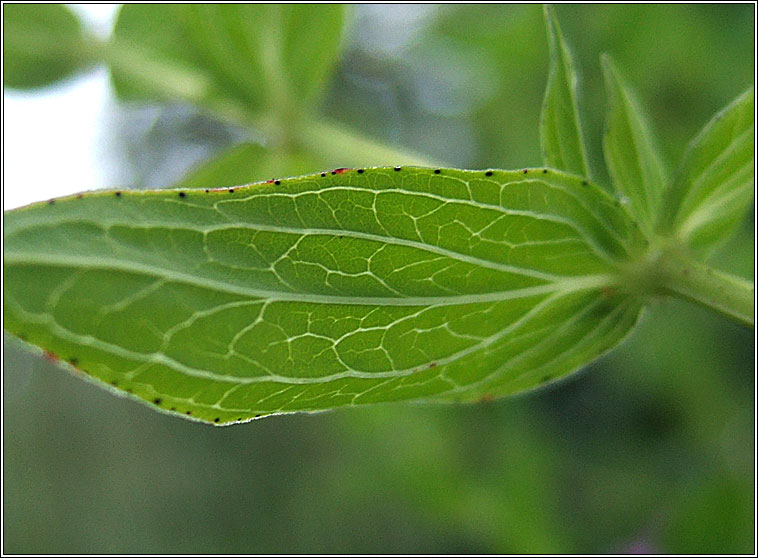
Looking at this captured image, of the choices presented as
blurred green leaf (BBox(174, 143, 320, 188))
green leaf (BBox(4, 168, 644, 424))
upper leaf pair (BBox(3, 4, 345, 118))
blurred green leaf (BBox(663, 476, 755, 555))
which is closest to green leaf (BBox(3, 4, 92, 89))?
upper leaf pair (BBox(3, 4, 345, 118))

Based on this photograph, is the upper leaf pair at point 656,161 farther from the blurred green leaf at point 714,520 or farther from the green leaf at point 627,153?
the blurred green leaf at point 714,520

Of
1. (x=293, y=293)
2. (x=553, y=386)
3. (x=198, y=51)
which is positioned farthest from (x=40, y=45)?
(x=553, y=386)

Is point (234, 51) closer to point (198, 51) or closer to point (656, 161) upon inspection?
point (198, 51)

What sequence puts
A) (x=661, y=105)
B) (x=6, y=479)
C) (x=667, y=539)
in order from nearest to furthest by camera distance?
(x=667, y=539) < (x=661, y=105) < (x=6, y=479)

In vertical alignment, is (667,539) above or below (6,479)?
below

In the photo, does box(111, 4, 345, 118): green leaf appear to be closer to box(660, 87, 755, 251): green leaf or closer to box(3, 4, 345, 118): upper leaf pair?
box(3, 4, 345, 118): upper leaf pair

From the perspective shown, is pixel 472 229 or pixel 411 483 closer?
pixel 472 229

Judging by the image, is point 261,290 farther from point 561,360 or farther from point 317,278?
point 561,360

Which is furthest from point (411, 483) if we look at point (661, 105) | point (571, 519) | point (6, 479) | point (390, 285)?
point (6, 479)
